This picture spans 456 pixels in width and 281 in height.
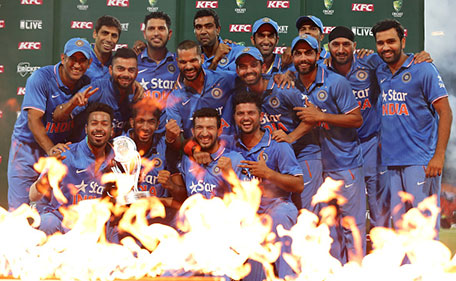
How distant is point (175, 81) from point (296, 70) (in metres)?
1.02

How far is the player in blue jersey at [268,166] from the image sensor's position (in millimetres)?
3738

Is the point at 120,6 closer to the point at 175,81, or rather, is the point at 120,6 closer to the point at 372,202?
the point at 175,81

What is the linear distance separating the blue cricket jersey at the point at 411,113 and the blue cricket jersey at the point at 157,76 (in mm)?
1804

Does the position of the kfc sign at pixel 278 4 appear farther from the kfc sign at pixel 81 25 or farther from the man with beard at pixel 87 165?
the man with beard at pixel 87 165

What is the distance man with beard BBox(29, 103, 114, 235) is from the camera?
12.9 ft

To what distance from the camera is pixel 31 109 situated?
418 cm

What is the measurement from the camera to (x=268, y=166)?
3967 millimetres

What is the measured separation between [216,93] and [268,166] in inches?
29.4

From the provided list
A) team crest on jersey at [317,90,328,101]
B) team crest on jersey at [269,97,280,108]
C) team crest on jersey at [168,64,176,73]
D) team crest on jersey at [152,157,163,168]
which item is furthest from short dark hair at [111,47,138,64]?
team crest on jersey at [317,90,328,101]

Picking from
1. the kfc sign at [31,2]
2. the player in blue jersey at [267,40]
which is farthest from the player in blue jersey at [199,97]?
the kfc sign at [31,2]

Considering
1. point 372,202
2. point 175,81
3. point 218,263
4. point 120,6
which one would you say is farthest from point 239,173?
point 120,6

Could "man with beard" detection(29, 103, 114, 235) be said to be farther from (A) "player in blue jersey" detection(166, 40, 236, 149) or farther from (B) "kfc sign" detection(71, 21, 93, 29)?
(B) "kfc sign" detection(71, 21, 93, 29)

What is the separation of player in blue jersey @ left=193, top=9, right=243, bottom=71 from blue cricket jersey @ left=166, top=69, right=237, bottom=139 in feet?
0.67

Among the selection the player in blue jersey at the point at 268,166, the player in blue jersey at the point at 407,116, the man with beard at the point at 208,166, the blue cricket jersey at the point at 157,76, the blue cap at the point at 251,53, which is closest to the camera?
the player in blue jersey at the point at 268,166
